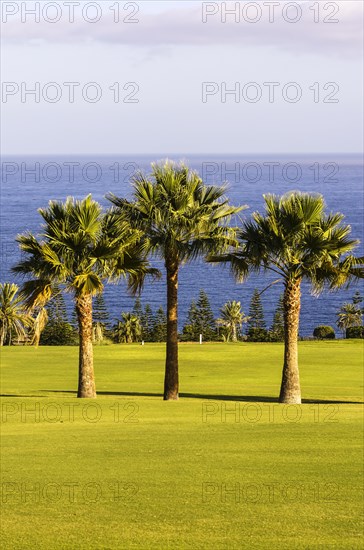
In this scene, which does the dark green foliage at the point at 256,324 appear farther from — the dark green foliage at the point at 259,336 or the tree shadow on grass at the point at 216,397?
the tree shadow on grass at the point at 216,397

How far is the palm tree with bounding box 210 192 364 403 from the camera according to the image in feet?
82.9

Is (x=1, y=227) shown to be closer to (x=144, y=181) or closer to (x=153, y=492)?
(x=144, y=181)

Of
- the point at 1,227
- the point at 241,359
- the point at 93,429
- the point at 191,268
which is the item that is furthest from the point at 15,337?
the point at 1,227

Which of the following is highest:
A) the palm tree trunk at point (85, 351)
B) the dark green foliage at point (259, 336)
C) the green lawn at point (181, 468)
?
the dark green foliage at point (259, 336)

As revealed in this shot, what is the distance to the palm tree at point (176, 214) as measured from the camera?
2578cm

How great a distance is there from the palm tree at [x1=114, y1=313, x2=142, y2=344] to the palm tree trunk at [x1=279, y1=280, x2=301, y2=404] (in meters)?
37.2

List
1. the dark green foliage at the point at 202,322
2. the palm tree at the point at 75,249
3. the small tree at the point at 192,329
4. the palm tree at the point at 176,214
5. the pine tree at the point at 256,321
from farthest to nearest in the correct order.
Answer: the dark green foliage at the point at 202,322, the pine tree at the point at 256,321, the small tree at the point at 192,329, the palm tree at the point at 176,214, the palm tree at the point at 75,249

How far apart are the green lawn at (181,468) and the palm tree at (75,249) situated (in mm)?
2904

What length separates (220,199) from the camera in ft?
87.5

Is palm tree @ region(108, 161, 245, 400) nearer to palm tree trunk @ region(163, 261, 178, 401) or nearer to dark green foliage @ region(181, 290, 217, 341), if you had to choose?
palm tree trunk @ region(163, 261, 178, 401)

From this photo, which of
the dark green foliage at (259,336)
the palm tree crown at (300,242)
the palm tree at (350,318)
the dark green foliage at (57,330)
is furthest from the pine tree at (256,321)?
the palm tree crown at (300,242)

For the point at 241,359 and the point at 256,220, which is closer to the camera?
the point at 256,220

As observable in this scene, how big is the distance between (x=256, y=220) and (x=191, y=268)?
11444 cm

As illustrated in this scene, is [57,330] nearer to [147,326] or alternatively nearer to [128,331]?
[128,331]
